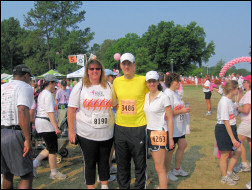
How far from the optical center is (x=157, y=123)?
3.29 metres

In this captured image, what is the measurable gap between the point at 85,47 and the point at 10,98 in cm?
3993

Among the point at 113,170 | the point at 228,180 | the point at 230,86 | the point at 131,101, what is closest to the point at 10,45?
the point at 113,170

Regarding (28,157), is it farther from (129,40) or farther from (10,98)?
(129,40)

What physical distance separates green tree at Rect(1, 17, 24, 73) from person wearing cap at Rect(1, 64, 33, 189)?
2120 inches

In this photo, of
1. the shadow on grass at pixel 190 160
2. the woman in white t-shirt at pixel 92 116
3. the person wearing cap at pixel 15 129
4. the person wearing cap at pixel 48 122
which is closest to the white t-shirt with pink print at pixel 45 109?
the person wearing cap at pixel 48 122

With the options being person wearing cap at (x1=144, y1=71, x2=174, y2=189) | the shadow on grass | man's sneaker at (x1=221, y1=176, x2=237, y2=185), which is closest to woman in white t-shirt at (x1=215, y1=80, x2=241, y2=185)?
man's sneaker at (x1=221, y1=176, x2=237, y2=185)

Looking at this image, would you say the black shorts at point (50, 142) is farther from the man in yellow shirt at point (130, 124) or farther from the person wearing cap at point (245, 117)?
the person wearing cap at point (245, 117)

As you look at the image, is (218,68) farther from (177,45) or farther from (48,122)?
(48,122)

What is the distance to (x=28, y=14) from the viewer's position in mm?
40594

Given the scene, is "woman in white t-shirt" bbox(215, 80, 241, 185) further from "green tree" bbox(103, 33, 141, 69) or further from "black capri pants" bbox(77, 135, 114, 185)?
"green tree" bbox(103, 33, 141, 69)

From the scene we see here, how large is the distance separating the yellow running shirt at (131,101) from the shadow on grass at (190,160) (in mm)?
1465

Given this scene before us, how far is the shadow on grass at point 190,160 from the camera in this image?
13.3ft

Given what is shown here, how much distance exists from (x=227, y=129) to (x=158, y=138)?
125cm

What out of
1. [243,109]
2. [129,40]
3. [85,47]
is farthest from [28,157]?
[129,40]
